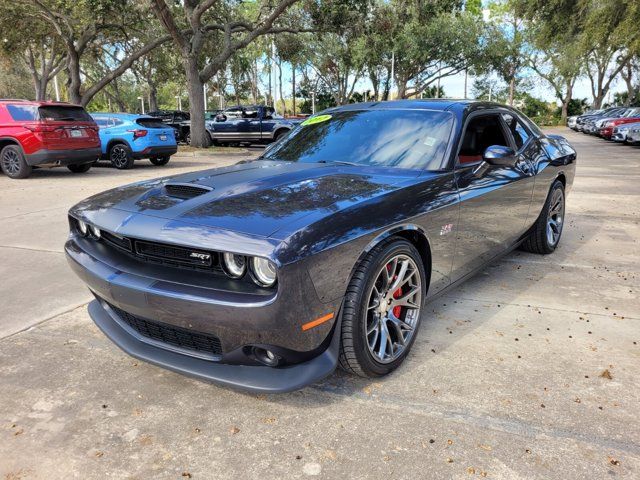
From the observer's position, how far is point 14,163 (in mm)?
11445

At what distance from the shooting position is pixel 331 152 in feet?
12.3

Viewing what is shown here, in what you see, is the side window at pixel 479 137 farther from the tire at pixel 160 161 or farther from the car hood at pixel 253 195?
the tire at pixel 160 161

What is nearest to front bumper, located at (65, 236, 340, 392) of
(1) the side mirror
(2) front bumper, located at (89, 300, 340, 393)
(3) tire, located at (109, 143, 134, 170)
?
(2) front bumper, located at (89, 300, 340, 393)

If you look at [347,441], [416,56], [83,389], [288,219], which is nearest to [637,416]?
[347,441]

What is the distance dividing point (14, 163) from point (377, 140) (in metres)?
10.6

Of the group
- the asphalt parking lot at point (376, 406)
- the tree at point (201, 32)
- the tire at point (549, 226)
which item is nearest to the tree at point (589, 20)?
the tree at point (201, 32)

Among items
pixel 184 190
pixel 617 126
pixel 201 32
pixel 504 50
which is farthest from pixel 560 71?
pixel 184 190

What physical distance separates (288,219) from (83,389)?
1.51m

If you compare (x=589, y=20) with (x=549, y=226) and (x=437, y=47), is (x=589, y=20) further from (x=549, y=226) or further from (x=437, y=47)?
(x=437, y=47)

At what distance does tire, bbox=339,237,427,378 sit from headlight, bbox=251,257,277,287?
44 cm

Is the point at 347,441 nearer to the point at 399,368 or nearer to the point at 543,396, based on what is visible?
the point at 399,368

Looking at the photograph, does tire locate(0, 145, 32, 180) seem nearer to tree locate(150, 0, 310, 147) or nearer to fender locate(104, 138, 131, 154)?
fender locate(104, 138, 131, 154)

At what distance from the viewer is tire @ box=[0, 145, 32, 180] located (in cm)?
1123

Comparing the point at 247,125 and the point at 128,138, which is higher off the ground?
the point at 247,125
